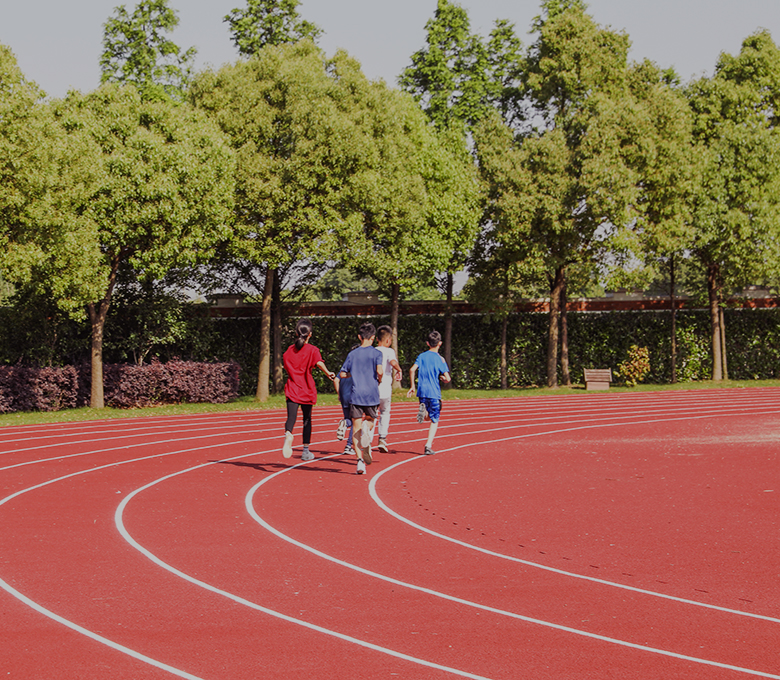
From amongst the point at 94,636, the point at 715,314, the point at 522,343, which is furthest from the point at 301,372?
the point at 715,314

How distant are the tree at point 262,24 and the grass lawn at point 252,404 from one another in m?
13.4

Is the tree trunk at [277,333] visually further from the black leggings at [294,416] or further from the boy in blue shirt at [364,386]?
the boy in blue shirt at [364,386]

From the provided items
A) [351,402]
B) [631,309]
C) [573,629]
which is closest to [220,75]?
[351,402]

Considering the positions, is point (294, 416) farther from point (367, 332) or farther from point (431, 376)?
point (431, 376)

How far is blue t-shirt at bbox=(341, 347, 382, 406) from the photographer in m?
12.1

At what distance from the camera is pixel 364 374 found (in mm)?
12195

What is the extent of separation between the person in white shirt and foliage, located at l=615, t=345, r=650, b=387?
1944cm

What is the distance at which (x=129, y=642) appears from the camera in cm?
544

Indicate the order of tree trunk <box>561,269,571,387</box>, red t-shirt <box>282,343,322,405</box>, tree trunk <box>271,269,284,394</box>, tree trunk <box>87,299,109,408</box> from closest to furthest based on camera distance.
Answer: red t-shirt <box>282,343,322,405</box> < tree trunk <box>87,299,109,408</box> < tree trunk <box>271,269,284,394</box> < tree trunk <box>561,269,571,387</box>

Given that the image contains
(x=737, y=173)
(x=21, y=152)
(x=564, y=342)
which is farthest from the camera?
(x=564, y=342)

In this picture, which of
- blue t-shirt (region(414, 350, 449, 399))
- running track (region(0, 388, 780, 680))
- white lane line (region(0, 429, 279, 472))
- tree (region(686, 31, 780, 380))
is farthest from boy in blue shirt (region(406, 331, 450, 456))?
tree (region(686, 31, 780, 380))

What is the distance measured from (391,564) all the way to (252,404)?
18.1 m

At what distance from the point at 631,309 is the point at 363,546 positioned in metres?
28.1

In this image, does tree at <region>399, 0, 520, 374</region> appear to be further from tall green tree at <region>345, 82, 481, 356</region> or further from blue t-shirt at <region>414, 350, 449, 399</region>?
blue t-shirt at <region>414, 350, 449, 399</region>
